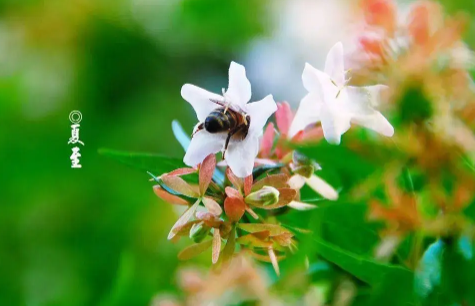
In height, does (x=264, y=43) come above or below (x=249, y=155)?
above

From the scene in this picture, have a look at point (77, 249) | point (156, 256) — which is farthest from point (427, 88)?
point (77, 249)

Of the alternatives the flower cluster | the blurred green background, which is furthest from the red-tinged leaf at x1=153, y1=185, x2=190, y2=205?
the blurred green background

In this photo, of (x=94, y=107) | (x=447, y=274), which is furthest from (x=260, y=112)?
(x=94, y=107)

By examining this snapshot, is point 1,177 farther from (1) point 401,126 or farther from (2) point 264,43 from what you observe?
(1) point 401,126

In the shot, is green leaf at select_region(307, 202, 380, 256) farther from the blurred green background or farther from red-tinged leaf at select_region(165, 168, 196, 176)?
the blurred green background

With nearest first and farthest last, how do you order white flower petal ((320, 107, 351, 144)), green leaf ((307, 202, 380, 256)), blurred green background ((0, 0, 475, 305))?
white flower petal ((320, 107, 351, 144))
green leaf ((307, 202, 380, 256))
blurred green background ((0, 0, 475, 305))

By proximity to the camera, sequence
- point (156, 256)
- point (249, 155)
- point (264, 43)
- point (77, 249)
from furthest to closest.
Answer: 1. point (264, 43)
2. point (77, 249)
3. point (156, 256)
4. point (249, 155)

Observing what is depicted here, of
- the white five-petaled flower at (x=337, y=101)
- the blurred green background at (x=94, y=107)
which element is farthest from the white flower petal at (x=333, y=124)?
the blurred green background at (x=94, y=107)

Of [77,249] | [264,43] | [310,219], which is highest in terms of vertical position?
[264,43]
